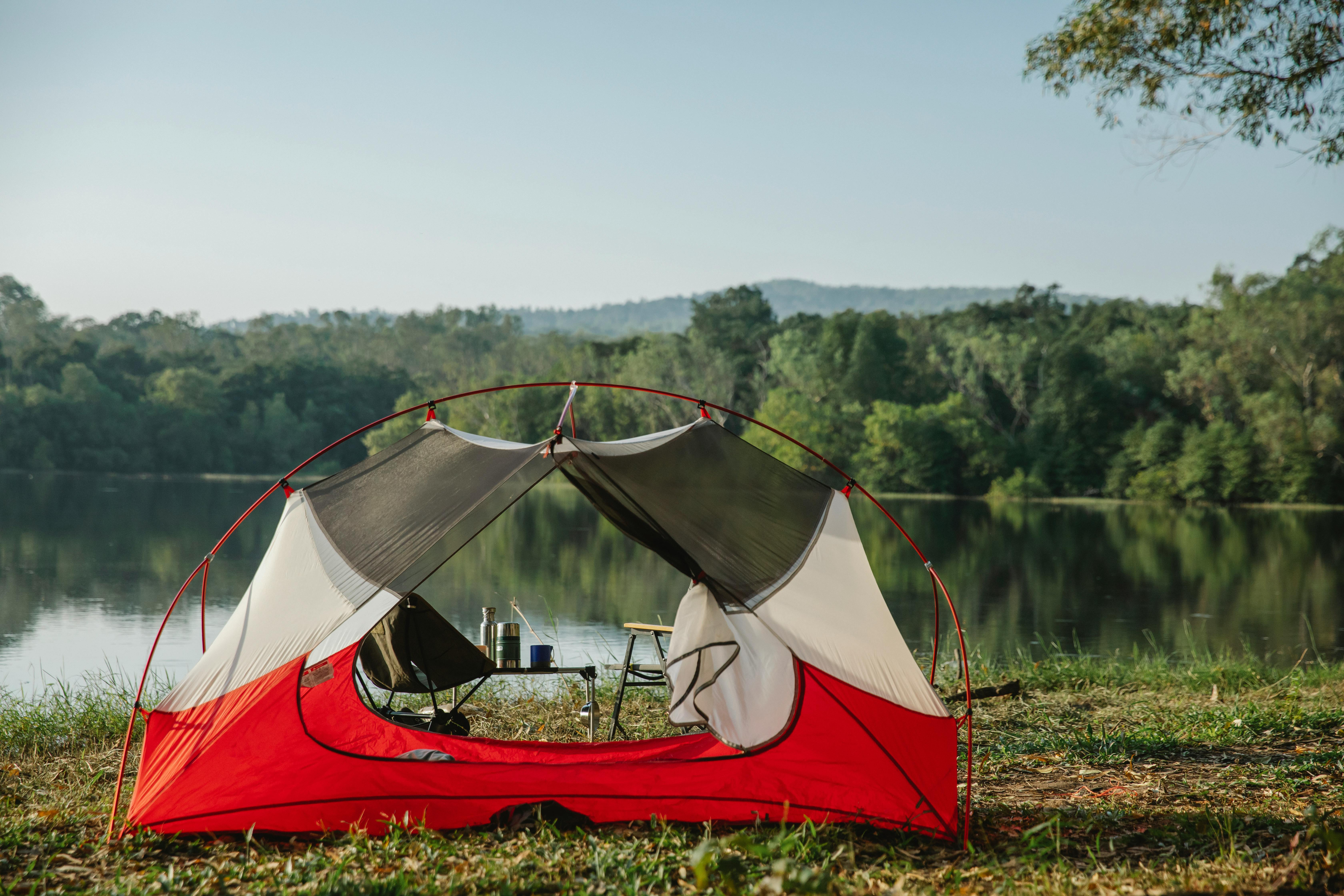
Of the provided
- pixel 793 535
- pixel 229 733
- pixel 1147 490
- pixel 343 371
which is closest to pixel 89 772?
pixel 229 733

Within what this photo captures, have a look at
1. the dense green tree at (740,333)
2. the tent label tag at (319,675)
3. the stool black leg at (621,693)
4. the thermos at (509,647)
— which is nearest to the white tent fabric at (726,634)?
the tent label tag at (319,675)

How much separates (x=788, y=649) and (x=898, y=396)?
37.3m

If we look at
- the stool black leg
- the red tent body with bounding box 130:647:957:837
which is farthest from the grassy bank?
the stool black leg

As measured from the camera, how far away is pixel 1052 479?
34.3 m

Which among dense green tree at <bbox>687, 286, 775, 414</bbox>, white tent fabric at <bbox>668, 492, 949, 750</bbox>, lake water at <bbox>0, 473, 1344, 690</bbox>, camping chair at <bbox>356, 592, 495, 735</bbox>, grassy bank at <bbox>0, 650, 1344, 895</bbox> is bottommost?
lake water at <bbox>0, 473, 1344, 690</bbox>

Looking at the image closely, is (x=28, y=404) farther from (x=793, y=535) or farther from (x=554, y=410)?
(x=793, y=535)

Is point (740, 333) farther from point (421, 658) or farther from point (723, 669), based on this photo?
point (723, 669)

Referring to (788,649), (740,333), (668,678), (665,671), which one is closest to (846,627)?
(788,649)

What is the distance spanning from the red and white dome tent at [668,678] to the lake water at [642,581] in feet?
9.41

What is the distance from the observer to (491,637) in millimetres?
4402

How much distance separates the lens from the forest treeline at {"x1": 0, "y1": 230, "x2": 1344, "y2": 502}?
31.1m

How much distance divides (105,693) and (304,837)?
10.7 feet

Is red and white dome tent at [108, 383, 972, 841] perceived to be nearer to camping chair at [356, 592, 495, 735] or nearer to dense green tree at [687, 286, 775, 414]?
camping chair at [356, 592, 495, 735]

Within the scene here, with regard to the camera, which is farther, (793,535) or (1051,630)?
(1051,630)
